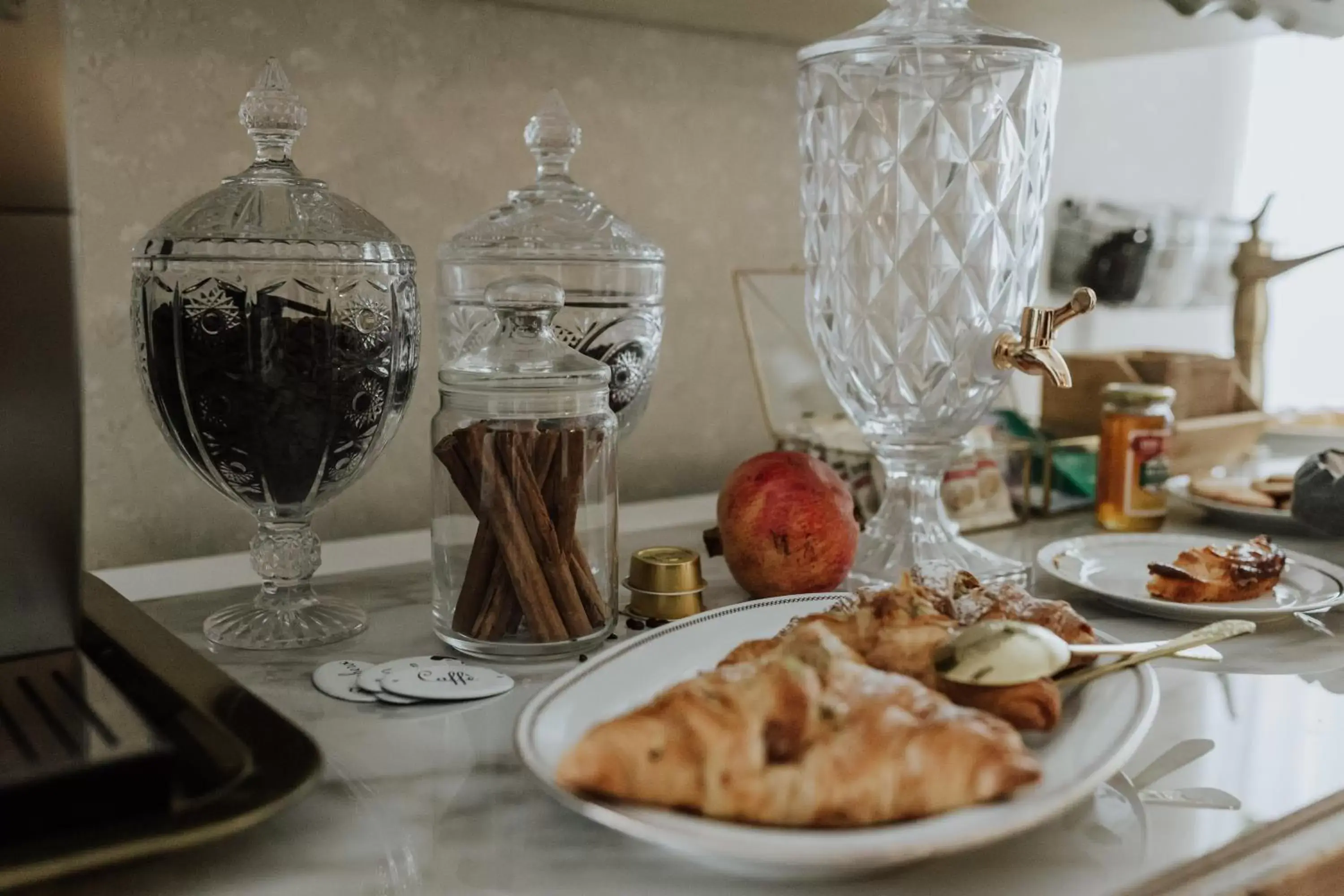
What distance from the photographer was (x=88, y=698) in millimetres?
512

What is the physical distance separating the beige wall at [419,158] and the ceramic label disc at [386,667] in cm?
38

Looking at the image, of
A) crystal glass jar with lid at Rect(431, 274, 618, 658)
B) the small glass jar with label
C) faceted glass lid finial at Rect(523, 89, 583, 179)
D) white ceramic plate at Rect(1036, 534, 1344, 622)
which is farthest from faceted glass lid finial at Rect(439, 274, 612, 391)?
the small glass jar with label

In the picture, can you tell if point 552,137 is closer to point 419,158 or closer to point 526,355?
point 419,158

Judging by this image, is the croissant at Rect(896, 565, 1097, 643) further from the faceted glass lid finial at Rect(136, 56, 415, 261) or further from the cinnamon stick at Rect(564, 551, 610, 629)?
the faceted glass lid finial at Rect(136, 56, 415, 261)

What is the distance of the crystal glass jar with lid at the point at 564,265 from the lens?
870mm

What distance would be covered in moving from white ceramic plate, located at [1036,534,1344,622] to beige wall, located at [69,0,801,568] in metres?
0.45

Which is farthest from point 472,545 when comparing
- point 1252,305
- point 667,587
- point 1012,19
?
point 1252,305

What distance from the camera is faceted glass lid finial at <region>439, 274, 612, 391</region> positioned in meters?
0.66

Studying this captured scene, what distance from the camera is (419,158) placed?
991 mm

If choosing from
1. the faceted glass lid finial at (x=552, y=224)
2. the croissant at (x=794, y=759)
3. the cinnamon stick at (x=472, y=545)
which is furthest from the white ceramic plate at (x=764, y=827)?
the faceted glass lid finial at (x=552, y=224)

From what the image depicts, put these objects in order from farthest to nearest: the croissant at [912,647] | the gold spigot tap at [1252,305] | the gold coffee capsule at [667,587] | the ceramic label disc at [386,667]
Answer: the gold spigot tap at [1252,305], the gold coffee capsule at [667,587], the ceramic label disc at [386,667], the croissant at [912,647]

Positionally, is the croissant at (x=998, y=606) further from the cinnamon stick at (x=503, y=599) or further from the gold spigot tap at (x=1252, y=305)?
the gold spigot tap at (x=1252, y=305)

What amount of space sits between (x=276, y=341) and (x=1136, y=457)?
76cm

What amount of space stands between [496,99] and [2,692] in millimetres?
685
